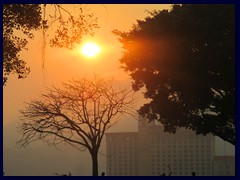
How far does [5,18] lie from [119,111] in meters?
24.5

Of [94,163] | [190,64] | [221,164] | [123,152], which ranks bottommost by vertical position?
[221,164]

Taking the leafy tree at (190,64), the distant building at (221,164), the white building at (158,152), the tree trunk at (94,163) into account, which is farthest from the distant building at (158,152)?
the leafy tree at (190,64)

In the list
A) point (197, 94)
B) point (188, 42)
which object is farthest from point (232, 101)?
point (188, 42)

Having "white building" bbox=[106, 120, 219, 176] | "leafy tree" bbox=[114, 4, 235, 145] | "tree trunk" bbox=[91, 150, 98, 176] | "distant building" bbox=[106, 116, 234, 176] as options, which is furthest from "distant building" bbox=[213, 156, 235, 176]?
"leafy tree" bbox=[114, 4, 235, 145]

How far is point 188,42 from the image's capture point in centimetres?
2891

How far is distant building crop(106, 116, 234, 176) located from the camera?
6289 inches

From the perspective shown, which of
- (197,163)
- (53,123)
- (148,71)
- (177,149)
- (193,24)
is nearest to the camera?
(193,24)

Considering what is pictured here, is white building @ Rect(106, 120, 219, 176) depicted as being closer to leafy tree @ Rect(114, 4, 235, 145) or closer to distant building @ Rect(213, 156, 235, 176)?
distant building @ Rect(213, 156, 235, 176)

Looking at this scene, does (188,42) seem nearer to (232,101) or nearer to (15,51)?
(232,101)

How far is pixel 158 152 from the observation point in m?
167

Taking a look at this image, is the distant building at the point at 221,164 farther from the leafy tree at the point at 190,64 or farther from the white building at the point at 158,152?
the leafy tree at the point at 190,64

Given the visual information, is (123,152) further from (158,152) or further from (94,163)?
(94,163)

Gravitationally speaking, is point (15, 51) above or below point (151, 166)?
above

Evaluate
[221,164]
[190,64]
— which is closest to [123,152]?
[221,164]
